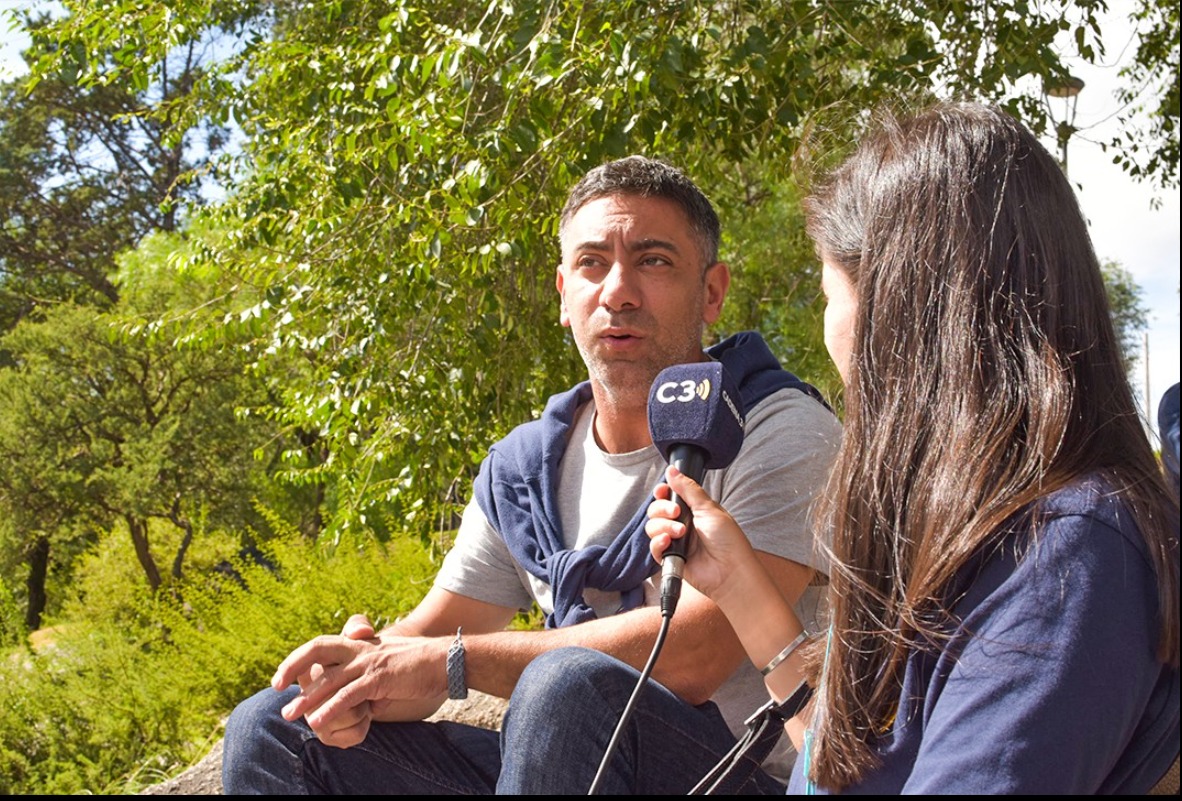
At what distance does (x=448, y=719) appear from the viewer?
4262 mm

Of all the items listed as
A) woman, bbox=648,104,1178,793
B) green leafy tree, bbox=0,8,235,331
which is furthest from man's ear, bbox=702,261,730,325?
green leafy tree, bbox=0,8,235,331

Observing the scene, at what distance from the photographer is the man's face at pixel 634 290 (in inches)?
112

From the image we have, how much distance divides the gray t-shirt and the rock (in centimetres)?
135

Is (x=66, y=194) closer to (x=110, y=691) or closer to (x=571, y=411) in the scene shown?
(x=110, y=691)

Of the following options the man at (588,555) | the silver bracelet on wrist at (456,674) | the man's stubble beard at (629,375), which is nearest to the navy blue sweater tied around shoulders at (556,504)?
the man at (588,555)

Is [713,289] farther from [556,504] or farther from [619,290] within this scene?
[556,504]

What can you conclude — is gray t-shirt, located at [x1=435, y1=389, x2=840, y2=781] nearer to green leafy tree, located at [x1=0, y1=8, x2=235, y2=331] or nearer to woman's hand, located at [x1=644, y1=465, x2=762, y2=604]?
woman's hand, located at [x1=644, y1=465, x2=762, y2=604]

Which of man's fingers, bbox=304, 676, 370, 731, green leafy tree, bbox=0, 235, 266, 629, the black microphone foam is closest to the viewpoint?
the black microphone foam

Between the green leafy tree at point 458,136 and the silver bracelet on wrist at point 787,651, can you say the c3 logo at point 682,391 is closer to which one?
the silver bracelet on wrist at point 787,651

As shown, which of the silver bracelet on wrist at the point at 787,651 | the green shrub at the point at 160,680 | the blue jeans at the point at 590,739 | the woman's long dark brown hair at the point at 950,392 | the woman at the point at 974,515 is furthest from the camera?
the green shrub at the point at 160,680

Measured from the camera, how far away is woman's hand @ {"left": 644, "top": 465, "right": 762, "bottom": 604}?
1.71 metres

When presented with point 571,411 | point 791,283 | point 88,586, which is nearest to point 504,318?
point 571,411

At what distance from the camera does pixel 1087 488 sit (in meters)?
1.34

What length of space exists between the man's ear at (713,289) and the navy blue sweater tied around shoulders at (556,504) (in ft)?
0.51
